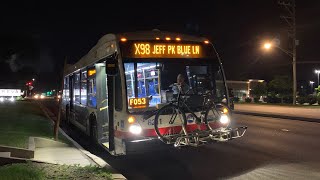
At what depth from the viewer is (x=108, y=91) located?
10039 millimetres

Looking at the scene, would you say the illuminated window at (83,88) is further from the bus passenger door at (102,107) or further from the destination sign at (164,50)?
the destination sign at (164,50)

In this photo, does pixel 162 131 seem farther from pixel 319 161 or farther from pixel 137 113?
pixel 319 161

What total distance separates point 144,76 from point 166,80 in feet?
1.94

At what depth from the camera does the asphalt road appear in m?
8.88

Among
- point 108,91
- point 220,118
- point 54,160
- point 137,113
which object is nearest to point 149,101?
point 137,113

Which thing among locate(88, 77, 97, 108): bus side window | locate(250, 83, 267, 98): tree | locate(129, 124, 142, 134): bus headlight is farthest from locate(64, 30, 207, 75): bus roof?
locate(250, 83, 267, 98): tree

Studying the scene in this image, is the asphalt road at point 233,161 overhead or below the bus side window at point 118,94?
below

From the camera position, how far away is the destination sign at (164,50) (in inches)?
382

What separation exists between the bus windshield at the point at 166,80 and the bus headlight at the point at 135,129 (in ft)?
1.20

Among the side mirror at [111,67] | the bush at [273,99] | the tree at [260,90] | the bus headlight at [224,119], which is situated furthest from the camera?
the tree at [260,90]

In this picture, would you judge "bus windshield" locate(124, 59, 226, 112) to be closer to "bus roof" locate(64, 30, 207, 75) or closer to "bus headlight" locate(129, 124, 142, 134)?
"bus headlight" locate(129, 124, 142, 134)

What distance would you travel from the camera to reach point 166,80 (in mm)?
9742

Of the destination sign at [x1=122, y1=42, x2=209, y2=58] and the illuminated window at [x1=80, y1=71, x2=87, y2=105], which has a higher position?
the destination sign at [x1=122, y1=42, x2=209, y2=58]

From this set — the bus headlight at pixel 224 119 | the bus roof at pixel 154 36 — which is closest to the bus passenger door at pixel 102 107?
the bus roof at pixel 154 36
